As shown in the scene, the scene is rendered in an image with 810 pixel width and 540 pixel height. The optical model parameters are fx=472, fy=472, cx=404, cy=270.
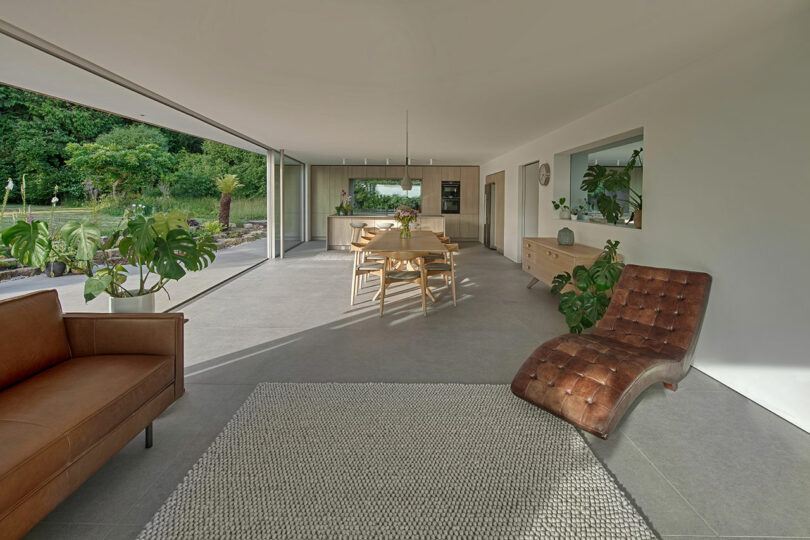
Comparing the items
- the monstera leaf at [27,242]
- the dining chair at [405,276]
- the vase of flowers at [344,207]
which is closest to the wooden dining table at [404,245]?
the dining chair at [405,276]

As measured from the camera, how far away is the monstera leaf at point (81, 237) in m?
3.08

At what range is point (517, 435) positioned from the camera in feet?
8.54

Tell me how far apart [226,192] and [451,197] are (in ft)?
21.5

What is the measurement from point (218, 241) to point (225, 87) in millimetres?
7039

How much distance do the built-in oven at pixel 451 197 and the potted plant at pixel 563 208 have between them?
7193 mm

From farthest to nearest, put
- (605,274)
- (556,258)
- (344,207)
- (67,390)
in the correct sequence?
(344,207) → (556,258) → (605,274) → (67,390)

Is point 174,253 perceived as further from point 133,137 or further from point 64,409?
point 133,137

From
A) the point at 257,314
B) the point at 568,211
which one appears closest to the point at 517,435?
the point at 257,314

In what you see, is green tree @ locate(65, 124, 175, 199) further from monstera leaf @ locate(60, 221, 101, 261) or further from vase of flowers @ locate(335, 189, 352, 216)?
vase of flowers @ locate(335, 189, 352, 216)

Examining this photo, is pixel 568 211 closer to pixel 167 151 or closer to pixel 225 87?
pixel 225 87

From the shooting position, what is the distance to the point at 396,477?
2178mm

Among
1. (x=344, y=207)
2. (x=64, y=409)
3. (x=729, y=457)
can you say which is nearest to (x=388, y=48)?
(x=64, y=409)

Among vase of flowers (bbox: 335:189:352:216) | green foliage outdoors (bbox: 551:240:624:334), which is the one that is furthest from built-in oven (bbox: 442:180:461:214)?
green foliage outdoors (bbox: 551:240:624:334)

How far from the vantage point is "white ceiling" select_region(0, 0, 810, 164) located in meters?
2.82
